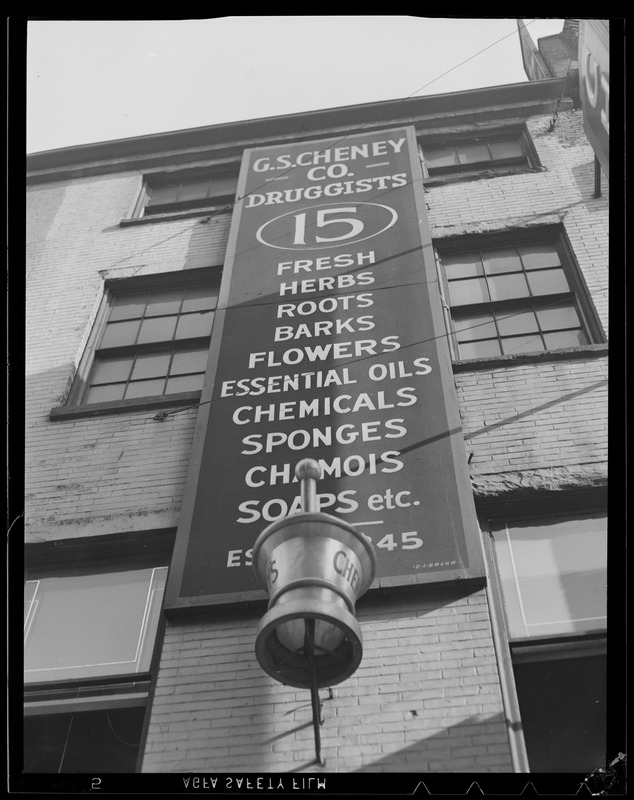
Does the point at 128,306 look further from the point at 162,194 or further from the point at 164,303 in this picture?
the point at 162,194

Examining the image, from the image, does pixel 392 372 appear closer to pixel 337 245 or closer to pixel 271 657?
pixel 337 245

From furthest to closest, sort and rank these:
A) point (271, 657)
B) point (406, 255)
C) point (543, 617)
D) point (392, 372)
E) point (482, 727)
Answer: point (406, 255) → point (392, 372) → point (543, 617) → point (482, 727) → point (271, 657)

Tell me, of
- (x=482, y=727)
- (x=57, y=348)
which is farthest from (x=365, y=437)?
(x=57, y=348)

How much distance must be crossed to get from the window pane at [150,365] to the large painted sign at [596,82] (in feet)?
16.3

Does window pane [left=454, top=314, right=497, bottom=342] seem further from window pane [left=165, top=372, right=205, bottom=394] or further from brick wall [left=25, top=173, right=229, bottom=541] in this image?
brick wall [left=25, top=173, right=229, bottom=541]

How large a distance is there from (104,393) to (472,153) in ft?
22.1

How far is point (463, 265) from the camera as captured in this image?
33.0ft

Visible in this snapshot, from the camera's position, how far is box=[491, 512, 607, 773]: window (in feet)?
17.4

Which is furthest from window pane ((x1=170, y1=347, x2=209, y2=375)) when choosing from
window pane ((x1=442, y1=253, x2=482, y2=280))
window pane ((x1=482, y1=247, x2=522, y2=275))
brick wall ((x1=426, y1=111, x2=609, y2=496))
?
window pane ((x1=482, y1=247, x2=522, y2=275))

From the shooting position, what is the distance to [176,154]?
13.1 meters

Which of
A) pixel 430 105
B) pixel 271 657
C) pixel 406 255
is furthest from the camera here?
pixel 430 105

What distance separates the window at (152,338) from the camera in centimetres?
902
